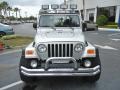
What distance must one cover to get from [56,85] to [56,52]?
3.21 ft

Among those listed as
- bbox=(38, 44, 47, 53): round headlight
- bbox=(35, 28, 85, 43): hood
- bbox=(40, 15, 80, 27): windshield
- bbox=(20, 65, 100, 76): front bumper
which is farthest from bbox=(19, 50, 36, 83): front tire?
bbox=(40, 15, 80, 27): windshield

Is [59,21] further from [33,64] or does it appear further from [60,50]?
[33,64]

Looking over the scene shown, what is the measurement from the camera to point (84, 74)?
7.05m

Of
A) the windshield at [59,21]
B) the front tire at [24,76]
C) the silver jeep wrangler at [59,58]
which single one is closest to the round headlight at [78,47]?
the silver jeep wrangler at [59,58]

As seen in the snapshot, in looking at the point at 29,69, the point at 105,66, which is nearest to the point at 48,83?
the point at 29,69

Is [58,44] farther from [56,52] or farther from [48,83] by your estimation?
[48,83]

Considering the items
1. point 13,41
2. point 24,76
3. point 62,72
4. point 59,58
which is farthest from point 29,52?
point 13,41

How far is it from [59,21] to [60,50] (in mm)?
2289

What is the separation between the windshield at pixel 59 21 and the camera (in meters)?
9.32

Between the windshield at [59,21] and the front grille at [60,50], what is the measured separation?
2082mm

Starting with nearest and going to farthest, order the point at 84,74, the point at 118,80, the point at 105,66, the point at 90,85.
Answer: the point at 84,74 → the point at 90,85 → the point at 118,80 → the point at 105,66

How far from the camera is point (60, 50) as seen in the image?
728 centimetres

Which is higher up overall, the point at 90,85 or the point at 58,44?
the point at 58,44

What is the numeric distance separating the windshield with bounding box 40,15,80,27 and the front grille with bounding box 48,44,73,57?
82.0 inches
